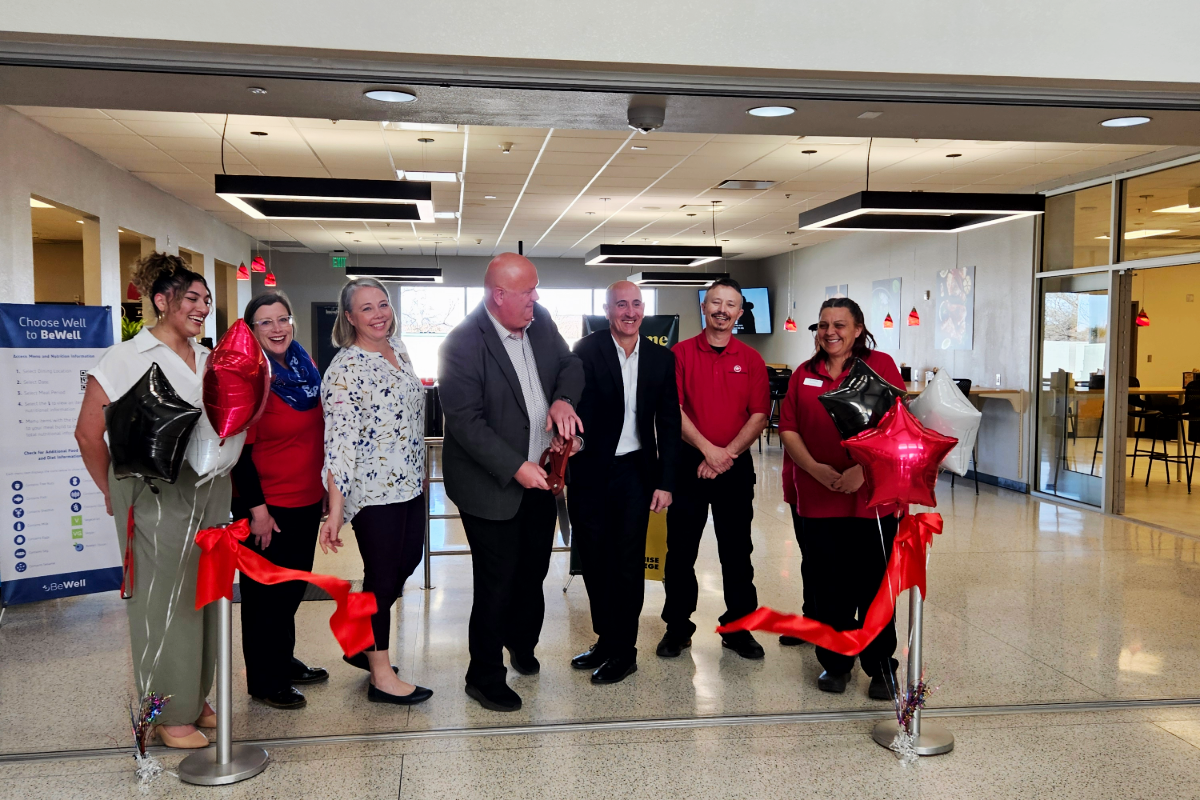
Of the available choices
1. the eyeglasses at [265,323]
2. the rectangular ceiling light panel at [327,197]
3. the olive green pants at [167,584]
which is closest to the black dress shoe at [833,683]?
the olive green pants at [167,584]

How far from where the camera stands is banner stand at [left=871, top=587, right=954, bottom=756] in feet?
9.50

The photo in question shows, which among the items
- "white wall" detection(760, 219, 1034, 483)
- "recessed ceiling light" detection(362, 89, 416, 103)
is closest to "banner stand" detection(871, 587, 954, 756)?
"recessed ceiling light" detection(362, 89, 416, 103)

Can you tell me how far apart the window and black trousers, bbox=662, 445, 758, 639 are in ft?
51.9

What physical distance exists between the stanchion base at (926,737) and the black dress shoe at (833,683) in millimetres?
362

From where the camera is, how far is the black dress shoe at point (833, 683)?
3473mm

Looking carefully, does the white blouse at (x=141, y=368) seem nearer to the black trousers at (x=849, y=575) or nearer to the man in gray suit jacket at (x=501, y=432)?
the man in gray suit jacket at (x=501, y=432)

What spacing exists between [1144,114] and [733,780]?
270cm

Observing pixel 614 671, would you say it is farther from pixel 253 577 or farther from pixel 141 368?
pixel 141 368

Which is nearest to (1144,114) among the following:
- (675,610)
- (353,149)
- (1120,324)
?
(675,610)

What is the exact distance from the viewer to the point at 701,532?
12.6ft

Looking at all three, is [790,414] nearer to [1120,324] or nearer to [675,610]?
[675,610]

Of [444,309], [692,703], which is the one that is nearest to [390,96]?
[692,703]

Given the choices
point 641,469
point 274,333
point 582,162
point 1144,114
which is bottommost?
point 641,469

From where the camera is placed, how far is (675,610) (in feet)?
12.8
